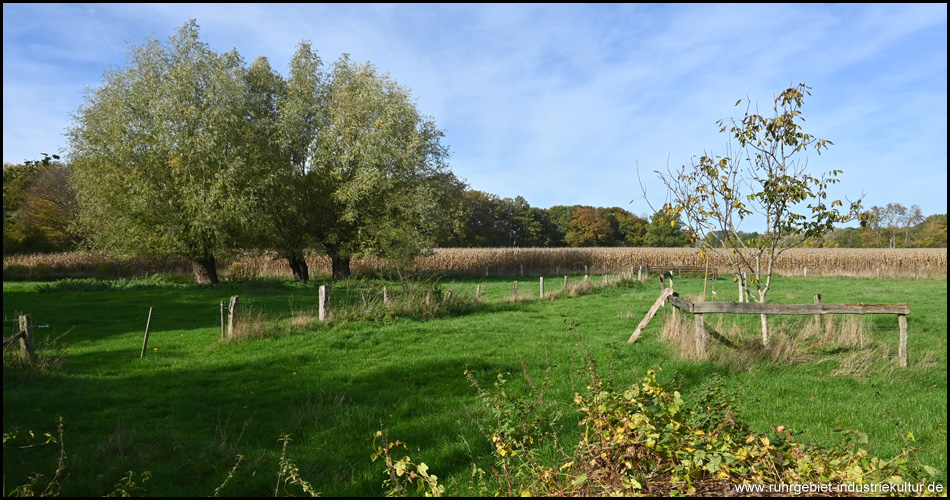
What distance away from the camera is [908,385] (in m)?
8.84

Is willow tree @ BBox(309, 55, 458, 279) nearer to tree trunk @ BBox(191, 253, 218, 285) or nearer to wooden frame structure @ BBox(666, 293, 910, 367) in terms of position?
tree trunk @ BBox(191, 253, 218, 285)

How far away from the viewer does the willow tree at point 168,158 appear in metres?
26.1

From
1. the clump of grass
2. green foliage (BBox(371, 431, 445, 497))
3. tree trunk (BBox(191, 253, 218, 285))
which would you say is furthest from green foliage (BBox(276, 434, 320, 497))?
tree trunk (BBox(191, 253, 218, 285))

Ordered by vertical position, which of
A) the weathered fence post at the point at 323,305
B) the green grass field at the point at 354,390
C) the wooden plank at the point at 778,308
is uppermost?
the wooden plank at the point at 778,308

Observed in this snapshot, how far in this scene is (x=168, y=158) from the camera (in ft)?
87.3

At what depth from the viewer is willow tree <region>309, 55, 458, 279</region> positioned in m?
29.9

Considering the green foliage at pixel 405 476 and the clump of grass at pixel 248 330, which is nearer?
the green foliage at pixel 405 476

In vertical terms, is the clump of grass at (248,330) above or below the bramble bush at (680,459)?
below

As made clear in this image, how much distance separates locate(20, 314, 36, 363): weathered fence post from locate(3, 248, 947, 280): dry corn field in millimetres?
22829

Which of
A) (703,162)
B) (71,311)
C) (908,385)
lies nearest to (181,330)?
(71,311)

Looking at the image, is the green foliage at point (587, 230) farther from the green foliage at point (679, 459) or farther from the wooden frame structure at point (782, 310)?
the green foliage at point (679, 459)

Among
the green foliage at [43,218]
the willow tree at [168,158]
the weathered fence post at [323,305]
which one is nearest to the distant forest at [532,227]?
the green foliage at [43,218]

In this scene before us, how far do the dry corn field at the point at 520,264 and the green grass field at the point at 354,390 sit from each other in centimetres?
1925

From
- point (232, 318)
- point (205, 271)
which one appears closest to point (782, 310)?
point (232, 318)
